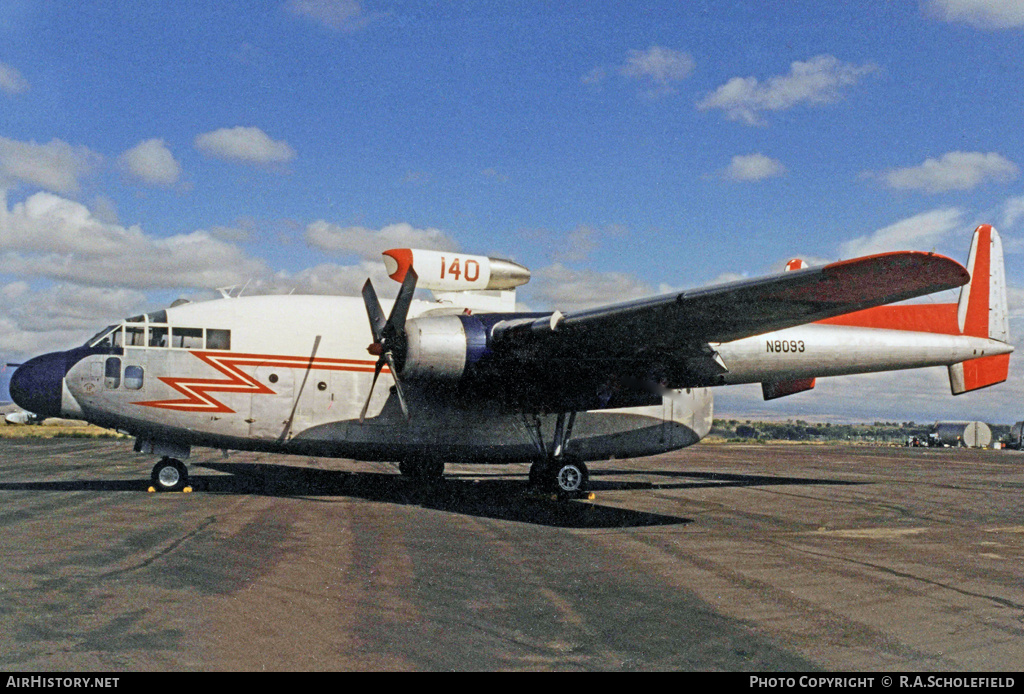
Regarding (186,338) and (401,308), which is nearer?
(401,308)

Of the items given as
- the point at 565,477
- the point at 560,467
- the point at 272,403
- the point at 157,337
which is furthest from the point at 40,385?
the point at 565,477

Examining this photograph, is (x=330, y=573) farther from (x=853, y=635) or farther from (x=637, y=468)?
(x=637, y=468)

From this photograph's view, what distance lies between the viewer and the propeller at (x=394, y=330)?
14.8 metres

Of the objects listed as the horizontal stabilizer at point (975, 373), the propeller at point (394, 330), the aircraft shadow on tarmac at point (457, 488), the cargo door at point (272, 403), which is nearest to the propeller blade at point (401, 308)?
the propeller at point (394, 330)

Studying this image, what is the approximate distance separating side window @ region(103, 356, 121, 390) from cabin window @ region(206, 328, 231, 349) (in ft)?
6.00

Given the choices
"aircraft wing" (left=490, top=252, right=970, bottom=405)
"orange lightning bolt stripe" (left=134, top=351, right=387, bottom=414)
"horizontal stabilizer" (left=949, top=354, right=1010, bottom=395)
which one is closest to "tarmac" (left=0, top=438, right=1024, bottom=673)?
"orange lightning bolt stripe" (left=134, top=351, right=387, bottom=414)

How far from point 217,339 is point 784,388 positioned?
14527mm

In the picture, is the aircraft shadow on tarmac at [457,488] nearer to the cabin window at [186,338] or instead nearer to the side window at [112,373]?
the side window at [112,373]

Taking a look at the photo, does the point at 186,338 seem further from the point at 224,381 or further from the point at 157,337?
the point at 224,381

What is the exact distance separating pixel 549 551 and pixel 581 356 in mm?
5453

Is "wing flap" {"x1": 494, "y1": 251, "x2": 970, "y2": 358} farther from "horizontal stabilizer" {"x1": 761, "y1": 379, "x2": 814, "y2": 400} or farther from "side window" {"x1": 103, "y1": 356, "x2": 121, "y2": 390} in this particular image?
"side window" {"x1": 103, "y1": 356, "x2": 121, "y2": 390}

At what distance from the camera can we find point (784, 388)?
19891 millimetres

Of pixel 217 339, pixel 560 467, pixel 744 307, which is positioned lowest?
pixel 560 467
